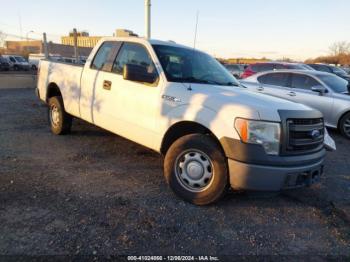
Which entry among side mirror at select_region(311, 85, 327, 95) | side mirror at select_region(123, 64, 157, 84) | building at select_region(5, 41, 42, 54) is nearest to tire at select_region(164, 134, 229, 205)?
side mirror at select_region(123, 64, 157, 84)

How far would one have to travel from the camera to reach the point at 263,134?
11.2 ft

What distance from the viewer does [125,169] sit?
501cm

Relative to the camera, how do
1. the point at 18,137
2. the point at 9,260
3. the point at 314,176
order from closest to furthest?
the point at 9,260 < the point at 314,176 < the point at 18,137

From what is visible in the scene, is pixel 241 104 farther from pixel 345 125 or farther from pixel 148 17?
pixel 148 17

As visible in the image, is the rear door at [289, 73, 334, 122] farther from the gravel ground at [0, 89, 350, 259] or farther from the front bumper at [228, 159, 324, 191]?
the front bumper at [228, 159, 324, 191]

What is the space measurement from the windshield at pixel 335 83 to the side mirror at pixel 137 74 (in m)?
6.16

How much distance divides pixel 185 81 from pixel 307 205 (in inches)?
87.1

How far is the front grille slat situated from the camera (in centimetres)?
353

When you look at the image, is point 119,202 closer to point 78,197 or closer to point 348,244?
point 78,197

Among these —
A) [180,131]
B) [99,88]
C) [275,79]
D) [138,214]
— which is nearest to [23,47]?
[275,79]

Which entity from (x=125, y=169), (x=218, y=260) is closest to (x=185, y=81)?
(x=125, y=169)

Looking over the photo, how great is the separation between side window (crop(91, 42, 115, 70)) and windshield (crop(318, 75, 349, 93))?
6.10m

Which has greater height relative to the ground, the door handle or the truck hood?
the truck hood

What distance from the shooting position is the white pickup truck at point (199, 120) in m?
3.44
